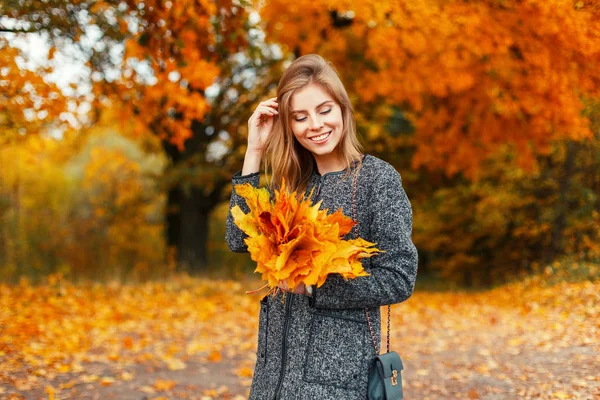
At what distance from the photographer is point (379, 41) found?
328 inches

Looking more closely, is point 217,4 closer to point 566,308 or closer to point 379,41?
point 379,41

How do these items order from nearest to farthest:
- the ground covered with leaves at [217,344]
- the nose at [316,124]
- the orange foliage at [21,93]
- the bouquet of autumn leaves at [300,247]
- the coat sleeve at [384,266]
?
the bouquet of autumn leaves at [300,247] < the coat sleeve at [384,266] < the nose at [316,124] < the ground covered with leaves at [217,344] < the orange foliage at [21,93]

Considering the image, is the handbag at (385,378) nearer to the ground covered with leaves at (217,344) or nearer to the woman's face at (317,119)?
the woman's face at (317,119)

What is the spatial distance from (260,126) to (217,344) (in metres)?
4.76

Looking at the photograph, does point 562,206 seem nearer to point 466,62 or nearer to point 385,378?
point 466,62

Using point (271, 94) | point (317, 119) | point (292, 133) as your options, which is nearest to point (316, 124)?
point (317, 119)

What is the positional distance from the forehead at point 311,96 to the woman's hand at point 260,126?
5.6 inches

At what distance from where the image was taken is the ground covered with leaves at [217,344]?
496 centimetres

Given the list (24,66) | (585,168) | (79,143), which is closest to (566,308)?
(585,168)

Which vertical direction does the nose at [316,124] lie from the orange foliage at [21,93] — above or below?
below

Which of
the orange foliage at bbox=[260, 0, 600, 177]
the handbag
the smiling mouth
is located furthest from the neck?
the orange foliage at bbox=[260, 0, 600, 177]

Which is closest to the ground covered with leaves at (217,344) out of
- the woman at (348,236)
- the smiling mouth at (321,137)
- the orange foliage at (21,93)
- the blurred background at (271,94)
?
the blurred background at (271,94)

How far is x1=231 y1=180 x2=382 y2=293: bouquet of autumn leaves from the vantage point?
1.80 metres

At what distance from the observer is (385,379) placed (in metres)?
2.03
